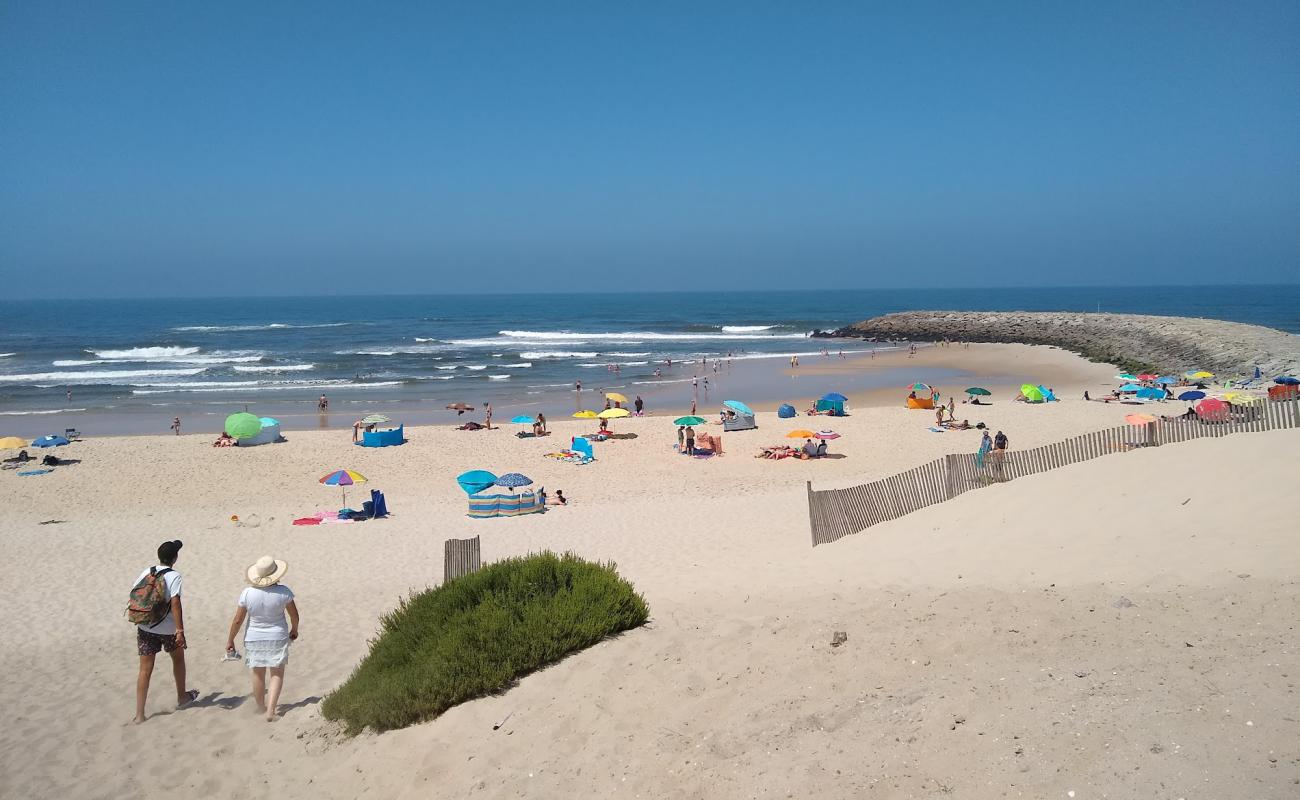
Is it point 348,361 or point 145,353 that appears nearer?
point 348,361

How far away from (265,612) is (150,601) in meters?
0.85

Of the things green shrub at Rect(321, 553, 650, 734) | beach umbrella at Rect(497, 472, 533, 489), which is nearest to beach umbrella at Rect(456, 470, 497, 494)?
beach umbrella at Rect(497, 472, 533, 489)

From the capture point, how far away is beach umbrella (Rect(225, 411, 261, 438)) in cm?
2514

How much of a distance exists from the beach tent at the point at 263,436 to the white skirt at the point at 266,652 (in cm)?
2064

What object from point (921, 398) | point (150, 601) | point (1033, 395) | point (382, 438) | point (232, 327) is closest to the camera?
point (150, 601)

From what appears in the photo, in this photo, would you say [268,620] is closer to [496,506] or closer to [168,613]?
[168,613]

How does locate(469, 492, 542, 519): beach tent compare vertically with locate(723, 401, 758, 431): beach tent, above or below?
below

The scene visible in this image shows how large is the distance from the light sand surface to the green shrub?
0.59ft

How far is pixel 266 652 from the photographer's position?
6.59 m

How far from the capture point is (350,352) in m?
59.3

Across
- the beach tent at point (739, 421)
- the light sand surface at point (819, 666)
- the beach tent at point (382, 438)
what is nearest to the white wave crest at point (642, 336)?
the beach tent at point (739, 421)

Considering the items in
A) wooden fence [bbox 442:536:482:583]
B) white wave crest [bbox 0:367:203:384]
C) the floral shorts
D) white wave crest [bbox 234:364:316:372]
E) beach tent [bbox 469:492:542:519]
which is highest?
the floral shorts

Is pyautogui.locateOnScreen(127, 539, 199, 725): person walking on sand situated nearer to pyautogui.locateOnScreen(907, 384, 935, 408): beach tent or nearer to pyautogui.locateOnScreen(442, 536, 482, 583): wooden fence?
pyautogui.locateOnScreen(442, 536, 482, 583): wooden fence

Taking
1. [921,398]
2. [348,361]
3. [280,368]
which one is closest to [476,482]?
[921,398]
